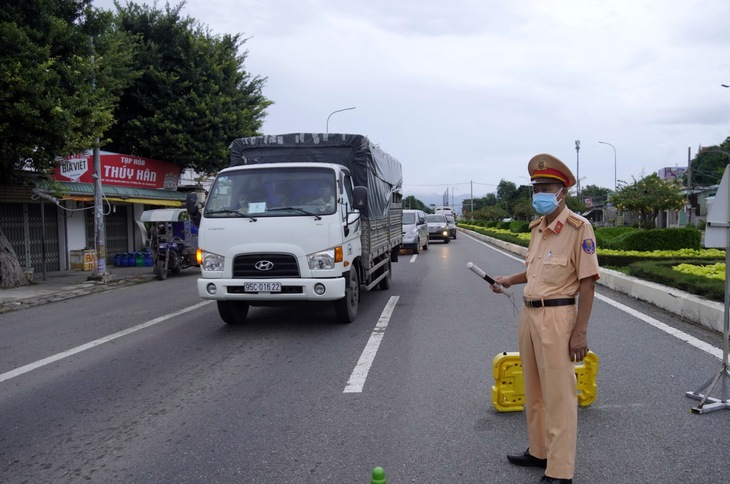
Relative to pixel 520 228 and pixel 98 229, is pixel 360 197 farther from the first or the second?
pixel 520 228

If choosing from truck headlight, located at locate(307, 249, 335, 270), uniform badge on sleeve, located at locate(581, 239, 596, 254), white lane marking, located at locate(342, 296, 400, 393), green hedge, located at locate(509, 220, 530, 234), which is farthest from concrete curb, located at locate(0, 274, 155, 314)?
green hedge, located at locate(509, 220, 530, 234)

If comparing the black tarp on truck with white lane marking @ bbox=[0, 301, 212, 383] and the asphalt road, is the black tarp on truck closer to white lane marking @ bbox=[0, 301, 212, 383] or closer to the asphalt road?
the asphalt road

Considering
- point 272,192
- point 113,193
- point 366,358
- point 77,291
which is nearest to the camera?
point 366,358

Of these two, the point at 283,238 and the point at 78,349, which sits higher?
the point at 283,238

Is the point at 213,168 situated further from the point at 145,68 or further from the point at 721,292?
the point at 721,292

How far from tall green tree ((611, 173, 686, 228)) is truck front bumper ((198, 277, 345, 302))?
922 inches

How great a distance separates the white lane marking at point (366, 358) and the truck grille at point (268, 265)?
1.35m

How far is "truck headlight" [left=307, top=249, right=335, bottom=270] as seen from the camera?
7.76 metres

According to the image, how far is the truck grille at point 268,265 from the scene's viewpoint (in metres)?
7.80

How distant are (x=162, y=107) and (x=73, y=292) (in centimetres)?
1074

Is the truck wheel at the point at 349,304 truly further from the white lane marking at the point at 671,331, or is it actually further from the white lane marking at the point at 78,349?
the white lane marking at the point at 671,331

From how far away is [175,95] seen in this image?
74.0 feet

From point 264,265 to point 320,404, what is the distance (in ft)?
10.0

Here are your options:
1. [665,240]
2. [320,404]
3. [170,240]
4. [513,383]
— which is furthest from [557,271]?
[170,240]
